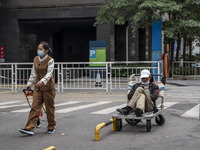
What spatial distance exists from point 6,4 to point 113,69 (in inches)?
600

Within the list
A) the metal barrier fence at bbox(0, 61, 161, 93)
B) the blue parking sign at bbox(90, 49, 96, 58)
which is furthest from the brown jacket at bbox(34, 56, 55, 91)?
the blue parking sign at bbox(90, 49, 96, 58)

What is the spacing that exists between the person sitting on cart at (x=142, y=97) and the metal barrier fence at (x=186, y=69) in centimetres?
1793

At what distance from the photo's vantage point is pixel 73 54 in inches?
1642

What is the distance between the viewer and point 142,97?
7.35 m

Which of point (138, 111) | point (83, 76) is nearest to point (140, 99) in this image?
point (138, 111)

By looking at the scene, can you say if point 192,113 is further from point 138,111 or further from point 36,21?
point 36,21

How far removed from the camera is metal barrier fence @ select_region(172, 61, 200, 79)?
83.8 feet

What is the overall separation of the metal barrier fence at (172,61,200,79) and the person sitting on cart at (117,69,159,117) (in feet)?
58.8

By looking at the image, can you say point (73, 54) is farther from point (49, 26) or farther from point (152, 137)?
point (152, 137)

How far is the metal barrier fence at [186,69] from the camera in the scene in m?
25.5

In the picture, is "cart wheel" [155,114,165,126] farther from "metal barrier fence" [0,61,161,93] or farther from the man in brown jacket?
"metal barrier fence" [0,61,161,93]

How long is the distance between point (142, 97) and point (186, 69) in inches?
766

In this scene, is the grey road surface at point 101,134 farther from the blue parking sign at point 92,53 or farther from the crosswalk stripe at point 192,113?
the blue parking sign at point 92,53

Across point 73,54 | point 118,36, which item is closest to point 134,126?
point 118,36
